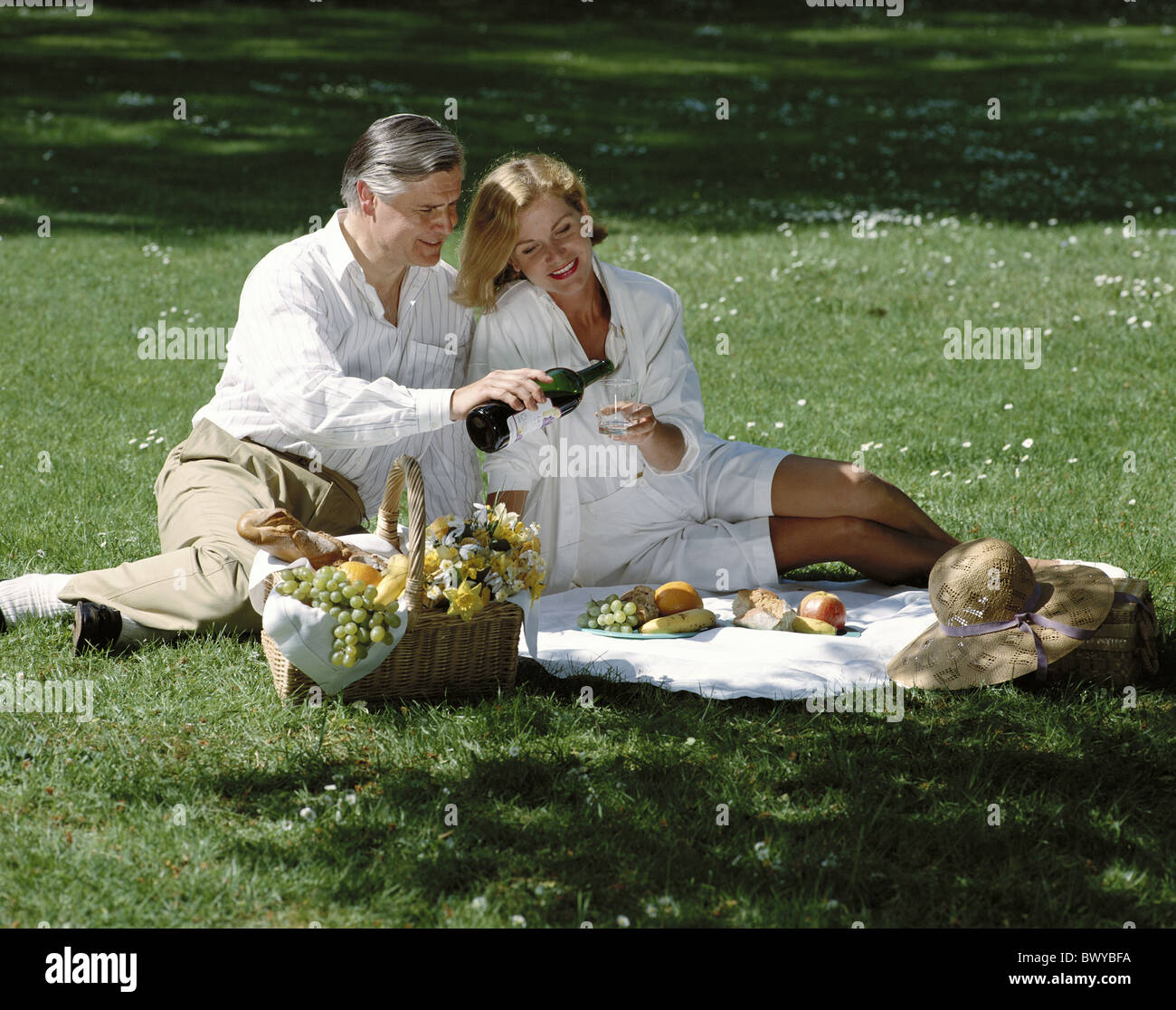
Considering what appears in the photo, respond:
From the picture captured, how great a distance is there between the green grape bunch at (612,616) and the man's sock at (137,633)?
63.1 inches

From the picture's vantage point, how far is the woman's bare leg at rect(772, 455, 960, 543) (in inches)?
223

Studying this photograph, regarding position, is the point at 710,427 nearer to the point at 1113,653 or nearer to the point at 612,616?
the point at 612,616

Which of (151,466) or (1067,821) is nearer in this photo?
(1067,821)

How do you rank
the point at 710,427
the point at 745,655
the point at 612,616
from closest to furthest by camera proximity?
1. the point at 745,655
2. the point at 612,616
3. the point at 710,427

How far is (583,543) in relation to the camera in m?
5.91

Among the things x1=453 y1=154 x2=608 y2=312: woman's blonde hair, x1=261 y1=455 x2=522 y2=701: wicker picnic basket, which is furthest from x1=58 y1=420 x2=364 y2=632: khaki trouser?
x1=453 y1=154 x2=608 y2=312: woman's blonde hair

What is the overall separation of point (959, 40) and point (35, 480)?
22.2 metres

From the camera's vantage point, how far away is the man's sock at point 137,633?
5.09m

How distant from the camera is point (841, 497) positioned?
5.69 metres

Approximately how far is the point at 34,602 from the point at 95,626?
441mm

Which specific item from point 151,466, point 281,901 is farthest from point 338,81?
point 281,901

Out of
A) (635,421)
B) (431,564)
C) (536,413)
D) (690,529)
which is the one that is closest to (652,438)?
(635,421)
